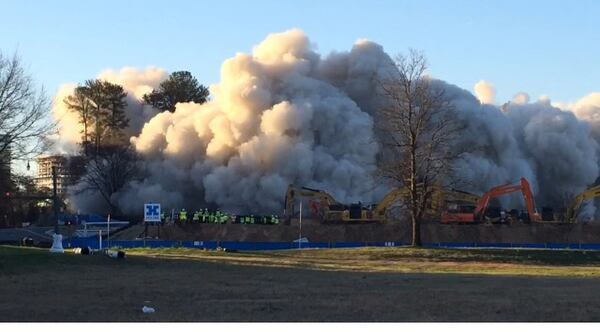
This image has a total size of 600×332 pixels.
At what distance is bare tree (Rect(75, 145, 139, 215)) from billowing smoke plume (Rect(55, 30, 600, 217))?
161cm

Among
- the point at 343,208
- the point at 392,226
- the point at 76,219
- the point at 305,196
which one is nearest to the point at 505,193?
the point at 392,226

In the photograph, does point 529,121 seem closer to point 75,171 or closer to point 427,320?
point 75,171

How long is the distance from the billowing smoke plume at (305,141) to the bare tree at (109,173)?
1613mm

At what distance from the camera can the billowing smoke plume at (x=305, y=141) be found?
9600cm

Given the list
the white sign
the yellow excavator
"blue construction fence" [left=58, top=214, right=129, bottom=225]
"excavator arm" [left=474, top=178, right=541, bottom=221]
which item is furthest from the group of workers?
the white sign

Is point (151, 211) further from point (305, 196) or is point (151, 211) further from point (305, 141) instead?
point (305, 141)

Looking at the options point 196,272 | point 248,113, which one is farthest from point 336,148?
point 196,272

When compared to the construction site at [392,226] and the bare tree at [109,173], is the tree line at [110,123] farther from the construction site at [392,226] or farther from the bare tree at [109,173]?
the construction site at [392,226]

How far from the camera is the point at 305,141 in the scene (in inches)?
3905

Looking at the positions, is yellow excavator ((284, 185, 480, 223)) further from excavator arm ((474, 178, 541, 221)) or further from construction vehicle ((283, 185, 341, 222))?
excavator arm ((474, 178, 541, 221))

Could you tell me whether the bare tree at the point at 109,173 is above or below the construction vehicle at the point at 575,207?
above

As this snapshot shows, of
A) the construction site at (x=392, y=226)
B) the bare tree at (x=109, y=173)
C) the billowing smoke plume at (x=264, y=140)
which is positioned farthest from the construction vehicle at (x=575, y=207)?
Result: the bare tree at (x=109, y=173)

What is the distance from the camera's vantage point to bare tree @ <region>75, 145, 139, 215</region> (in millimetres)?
100938
